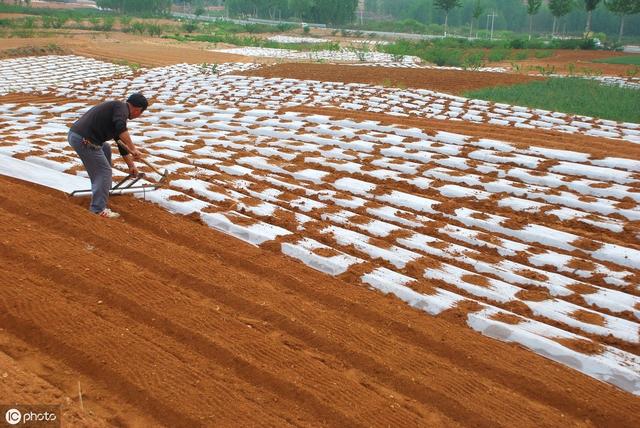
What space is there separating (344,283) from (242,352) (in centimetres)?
119

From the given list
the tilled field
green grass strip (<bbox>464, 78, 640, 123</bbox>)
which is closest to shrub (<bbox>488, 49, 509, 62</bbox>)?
green grass strip (<bbox>464, 78, 640, 123</bbox>)

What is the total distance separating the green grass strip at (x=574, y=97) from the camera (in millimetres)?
11250

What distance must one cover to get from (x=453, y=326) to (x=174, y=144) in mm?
5455

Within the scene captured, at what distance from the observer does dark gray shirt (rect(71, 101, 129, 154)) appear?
5227mm

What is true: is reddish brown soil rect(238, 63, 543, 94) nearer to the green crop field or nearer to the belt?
the belt

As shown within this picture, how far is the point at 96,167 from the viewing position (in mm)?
5430

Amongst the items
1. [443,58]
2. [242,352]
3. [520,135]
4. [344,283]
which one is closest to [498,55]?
[443,58]

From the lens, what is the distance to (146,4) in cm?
6200

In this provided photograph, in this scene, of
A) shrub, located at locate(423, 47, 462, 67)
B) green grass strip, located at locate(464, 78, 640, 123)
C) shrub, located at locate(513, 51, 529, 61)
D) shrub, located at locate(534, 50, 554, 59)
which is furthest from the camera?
shrub, located at locate(534, 50, 554, 59)

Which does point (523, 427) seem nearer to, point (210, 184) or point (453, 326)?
point (453, 326)

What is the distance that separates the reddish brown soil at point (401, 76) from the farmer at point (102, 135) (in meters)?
9.56

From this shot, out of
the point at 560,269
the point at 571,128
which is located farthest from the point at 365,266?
the point at 571,128

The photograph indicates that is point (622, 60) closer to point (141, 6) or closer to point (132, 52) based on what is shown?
point (132, 52)

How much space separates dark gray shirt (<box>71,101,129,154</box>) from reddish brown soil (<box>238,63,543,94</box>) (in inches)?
377
